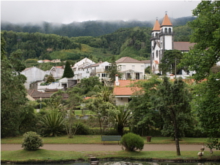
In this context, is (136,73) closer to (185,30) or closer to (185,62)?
(185,62)

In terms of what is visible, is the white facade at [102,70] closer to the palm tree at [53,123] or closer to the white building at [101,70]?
the white building at [101,70]

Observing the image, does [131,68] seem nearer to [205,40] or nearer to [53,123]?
[53,123]

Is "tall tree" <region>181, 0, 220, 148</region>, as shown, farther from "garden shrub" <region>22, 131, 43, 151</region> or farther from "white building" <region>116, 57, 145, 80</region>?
"white building" <region>116, 57, 145, 80</region>

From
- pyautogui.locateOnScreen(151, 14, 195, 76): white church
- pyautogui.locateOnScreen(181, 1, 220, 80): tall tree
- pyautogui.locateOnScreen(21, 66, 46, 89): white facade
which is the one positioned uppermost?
pyautogui.locateOnScreen(151, 14, 195, 76): white church

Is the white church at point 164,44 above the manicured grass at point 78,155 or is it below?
above

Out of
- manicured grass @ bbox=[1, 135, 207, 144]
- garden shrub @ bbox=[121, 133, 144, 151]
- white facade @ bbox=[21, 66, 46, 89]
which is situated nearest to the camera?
garden shrub @ bbox=[121, 133, 144, 151]

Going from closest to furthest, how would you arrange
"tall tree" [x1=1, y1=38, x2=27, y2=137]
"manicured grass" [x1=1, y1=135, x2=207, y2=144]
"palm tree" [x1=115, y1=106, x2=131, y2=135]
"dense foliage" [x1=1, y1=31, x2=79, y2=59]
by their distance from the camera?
"manicured grass" [x1=1, y1=135, x2=207, y2=144] < "tall tree" [x1=1, y1=38, x2=27, y2=137] < "palm tree" [x1=115, y1=106, x2=131, y2=135] < "dense foliage" [x1=1, y1=31, x2=79, y2=59]

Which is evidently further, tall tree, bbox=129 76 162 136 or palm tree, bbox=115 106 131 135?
palm tree, bbox=115 106 131 135

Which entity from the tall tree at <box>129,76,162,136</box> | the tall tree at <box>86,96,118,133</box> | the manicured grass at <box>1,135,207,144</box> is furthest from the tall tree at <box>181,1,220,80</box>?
the tall tree at <box>86,96,118,133</box>

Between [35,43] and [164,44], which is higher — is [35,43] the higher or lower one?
the higher one

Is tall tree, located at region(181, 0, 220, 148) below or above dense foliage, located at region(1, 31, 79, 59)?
below

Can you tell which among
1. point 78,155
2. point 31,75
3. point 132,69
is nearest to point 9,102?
point 78,155

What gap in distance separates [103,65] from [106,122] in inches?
1995

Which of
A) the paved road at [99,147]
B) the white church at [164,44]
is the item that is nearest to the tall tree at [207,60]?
the paved road at [99,147]
